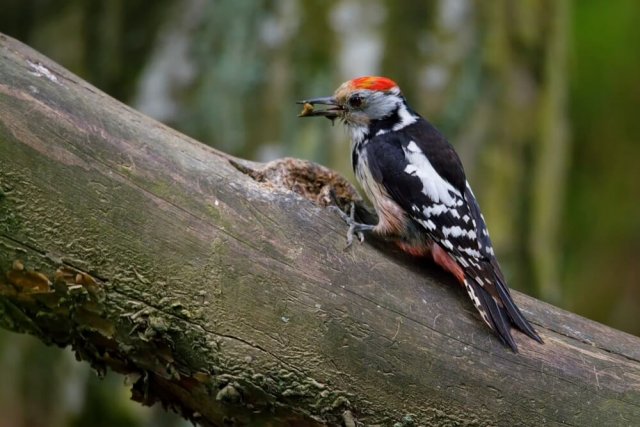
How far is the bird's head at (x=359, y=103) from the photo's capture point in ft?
11.3

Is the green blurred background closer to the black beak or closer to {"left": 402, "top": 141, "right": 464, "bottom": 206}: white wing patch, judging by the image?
the black beak

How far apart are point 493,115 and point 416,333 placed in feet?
7.17

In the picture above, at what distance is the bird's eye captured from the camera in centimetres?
349

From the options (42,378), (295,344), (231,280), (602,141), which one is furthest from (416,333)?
(602,141)

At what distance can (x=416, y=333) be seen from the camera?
8.47 ft

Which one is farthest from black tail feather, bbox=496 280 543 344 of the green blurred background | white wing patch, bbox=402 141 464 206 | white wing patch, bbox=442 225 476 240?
the green blurred background

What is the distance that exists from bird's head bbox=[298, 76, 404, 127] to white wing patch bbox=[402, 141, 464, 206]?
0.31 meters

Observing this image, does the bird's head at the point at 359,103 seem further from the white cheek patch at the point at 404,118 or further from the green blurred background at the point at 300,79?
Result: the green blurred background at the point at 300,79

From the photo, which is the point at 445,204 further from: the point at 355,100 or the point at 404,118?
the point at 355,100

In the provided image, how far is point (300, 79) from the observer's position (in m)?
4.41

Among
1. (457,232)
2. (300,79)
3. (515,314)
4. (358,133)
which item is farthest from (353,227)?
(300,79)

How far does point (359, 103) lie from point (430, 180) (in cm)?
52

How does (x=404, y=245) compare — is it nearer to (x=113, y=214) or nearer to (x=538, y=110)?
(x=113, y=214)

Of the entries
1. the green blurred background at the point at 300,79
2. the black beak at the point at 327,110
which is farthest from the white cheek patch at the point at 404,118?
the green blurred background at the point at 300,79
